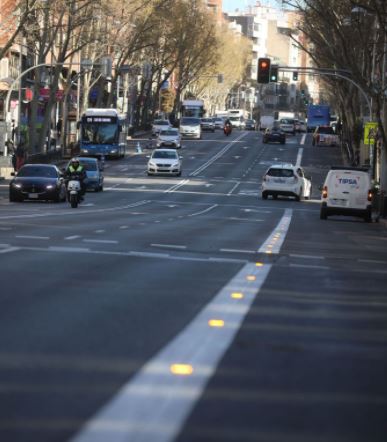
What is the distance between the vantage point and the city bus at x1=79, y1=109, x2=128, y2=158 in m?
79.6

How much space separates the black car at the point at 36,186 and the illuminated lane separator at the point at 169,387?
1189 inches

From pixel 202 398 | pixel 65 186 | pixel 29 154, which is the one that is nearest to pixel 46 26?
pixel 29 154


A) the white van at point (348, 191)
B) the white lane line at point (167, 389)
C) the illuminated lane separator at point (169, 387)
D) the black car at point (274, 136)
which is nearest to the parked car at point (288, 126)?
the black car at point (274, 136)

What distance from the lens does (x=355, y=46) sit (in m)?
70.7

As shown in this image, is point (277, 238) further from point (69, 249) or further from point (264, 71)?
point (264, 71)

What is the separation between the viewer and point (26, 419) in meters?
6.76

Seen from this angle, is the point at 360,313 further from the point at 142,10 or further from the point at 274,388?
the point at 142,10

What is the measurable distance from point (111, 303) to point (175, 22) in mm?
102856

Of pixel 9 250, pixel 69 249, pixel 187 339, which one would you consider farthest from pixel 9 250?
pixel 187 339

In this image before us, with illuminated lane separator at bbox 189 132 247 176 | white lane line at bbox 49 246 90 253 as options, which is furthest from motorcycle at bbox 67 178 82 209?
illuminated lane separator at bbox 189 132 247 176

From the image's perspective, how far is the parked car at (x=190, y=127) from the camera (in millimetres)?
117625

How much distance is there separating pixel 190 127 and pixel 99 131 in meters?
37.7

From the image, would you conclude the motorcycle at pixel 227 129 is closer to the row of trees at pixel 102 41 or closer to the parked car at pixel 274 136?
the row of trees at pixel 102 41

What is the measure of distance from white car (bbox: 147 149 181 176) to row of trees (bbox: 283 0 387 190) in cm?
1024
